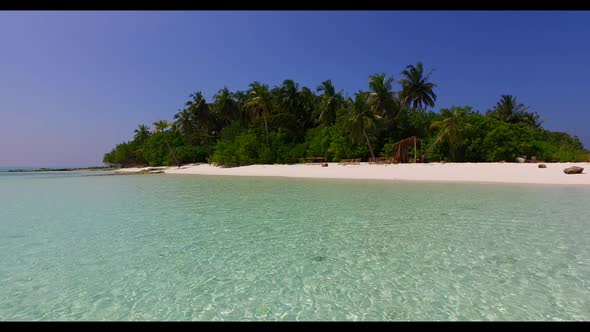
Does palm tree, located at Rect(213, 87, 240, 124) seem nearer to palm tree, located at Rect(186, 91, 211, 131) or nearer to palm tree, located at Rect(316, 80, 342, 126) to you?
palm tree, located at Rect(186, 91, 211, 131)

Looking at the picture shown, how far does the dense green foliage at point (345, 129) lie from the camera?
2734cm

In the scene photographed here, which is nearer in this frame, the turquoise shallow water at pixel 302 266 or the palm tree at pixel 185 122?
the turquoise shallow water at pixel 302 266

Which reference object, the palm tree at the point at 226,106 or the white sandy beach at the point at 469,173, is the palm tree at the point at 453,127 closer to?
the white sandy beach at the point at 469,173

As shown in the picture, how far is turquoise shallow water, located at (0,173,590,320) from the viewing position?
3002 millimetres

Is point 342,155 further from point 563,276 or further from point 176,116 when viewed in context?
point 176,116

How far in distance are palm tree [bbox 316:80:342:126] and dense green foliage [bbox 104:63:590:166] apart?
15 centimetres

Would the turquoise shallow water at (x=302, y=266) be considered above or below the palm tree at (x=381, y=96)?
below

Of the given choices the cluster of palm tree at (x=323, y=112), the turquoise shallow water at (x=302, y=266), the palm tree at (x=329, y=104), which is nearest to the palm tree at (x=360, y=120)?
the cluster of palm tree at (x=323, y=112)

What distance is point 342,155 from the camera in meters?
33.1

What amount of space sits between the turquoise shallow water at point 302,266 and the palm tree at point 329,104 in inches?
1358

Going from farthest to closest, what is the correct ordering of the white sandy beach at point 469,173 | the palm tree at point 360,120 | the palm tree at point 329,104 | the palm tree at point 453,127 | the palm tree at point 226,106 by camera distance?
the palm tree at point 226,106, the palm tree at point 329,104, the palm tree at point 360,120, the palm tree at point 453,127, the white sandy beach at point 469,173

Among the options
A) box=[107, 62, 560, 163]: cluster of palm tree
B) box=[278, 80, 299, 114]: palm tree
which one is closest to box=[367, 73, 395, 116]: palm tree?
box=[107, 62, 560, 163]: cluster of palm tree

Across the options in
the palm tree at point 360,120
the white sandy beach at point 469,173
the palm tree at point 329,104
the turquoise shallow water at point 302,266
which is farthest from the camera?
the palm tree at point 329,104

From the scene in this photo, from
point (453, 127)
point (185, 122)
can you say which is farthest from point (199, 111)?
point (453, 127)
